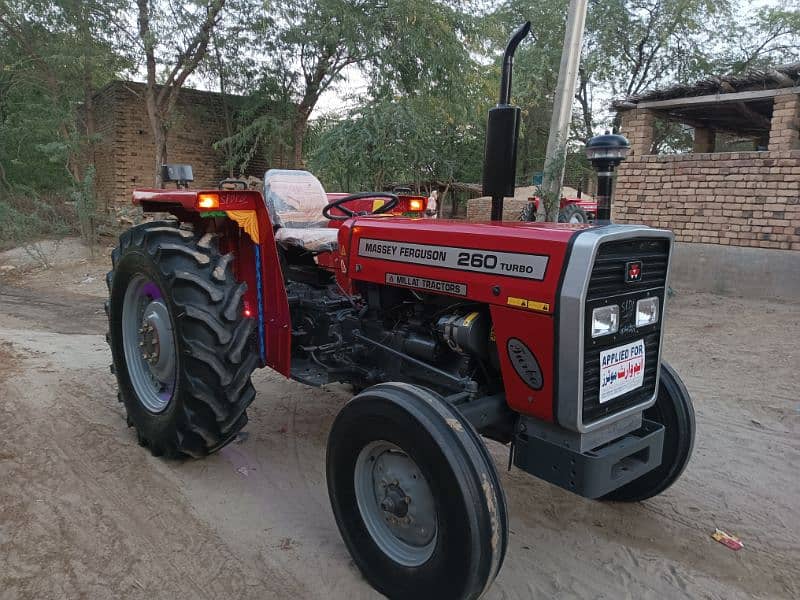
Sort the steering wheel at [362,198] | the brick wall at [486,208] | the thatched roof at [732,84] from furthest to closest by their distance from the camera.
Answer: the brick wall at [486,208] < the thatched roof at [732,84] < the steering wheel at [362,198]

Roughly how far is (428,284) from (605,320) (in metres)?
0.77

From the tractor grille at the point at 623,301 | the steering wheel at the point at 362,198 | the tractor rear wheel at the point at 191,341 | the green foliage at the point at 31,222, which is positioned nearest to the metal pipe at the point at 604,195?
the tractor grille at the point at 623,301

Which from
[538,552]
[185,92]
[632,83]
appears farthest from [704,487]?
[632,83]

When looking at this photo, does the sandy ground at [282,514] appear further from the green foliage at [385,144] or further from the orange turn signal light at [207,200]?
the green foliage at [385,144]

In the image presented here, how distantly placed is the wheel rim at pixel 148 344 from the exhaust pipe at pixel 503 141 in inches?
71.7

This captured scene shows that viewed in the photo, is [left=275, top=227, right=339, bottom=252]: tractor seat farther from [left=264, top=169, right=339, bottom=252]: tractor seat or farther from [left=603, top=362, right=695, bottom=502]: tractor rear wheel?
[left=603, top=362, right=695, bottom=502]: tractor rear wheel

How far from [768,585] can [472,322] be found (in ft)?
5.17

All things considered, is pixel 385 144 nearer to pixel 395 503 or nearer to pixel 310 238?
pixel 310 238

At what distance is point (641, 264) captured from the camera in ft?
7.62

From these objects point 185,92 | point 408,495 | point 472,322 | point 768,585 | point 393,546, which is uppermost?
point 185,92

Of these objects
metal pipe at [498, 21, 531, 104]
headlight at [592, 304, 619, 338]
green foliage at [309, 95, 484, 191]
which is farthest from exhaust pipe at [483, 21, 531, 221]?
green foliage at [309, 95, 484, 191]

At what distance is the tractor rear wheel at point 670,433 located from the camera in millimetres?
2795

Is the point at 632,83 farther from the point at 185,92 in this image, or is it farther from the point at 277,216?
the point at 277,216

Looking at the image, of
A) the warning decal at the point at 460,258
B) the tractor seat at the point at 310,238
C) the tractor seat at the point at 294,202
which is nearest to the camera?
the warning decal at the point at 460,258
